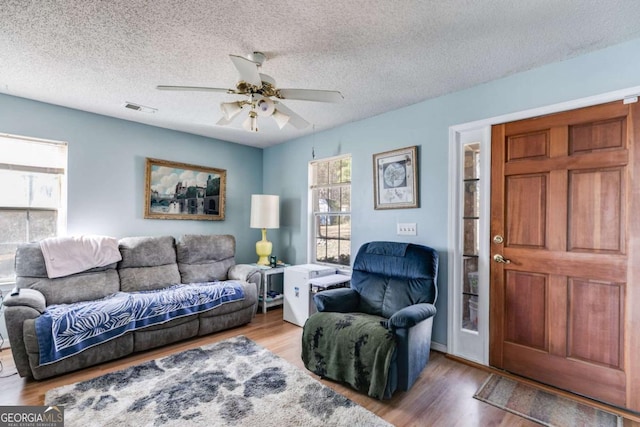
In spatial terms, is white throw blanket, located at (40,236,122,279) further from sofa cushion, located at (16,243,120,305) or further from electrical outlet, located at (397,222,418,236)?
electrical outlet, located at (397,222,418,236)

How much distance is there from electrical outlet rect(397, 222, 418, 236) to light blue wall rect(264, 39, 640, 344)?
50 mm

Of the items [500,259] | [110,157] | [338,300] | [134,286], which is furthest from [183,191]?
[500,259]

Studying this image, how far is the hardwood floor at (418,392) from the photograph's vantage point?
6.24ft

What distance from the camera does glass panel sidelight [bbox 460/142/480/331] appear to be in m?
2.67

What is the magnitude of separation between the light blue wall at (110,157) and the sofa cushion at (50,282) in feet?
1.62

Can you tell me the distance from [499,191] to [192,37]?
255 centimetres

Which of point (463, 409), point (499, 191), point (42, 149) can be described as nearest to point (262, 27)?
point (499, 191)

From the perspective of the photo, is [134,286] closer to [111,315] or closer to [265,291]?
[111,315]

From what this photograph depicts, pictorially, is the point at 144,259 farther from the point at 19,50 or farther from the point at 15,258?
the point at 19,50

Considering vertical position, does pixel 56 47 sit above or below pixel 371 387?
above

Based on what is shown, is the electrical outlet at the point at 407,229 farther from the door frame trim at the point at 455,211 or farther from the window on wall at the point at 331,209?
the window on wall at the point at 331,209

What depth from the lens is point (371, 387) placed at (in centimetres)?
204

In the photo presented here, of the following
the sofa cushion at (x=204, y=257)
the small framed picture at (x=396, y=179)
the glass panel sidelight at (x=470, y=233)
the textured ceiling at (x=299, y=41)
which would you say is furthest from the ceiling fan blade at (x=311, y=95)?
the sofa cushion at (x=204, y=257)

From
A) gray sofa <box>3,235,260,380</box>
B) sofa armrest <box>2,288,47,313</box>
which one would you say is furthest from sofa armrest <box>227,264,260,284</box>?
sofa armrest <box>2,288,47,313</box>
